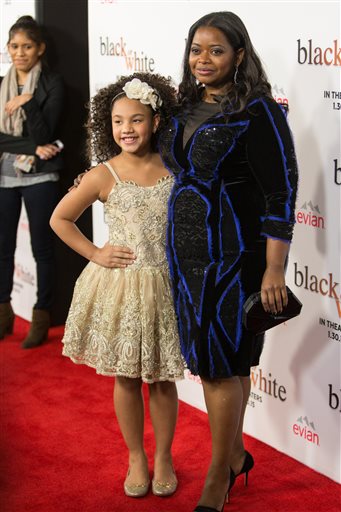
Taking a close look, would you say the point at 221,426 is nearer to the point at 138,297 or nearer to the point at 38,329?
the point at 138,297

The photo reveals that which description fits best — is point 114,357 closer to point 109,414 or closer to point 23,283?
point 109,414

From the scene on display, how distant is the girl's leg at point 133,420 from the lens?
3.05m

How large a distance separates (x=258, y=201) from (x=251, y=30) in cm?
91

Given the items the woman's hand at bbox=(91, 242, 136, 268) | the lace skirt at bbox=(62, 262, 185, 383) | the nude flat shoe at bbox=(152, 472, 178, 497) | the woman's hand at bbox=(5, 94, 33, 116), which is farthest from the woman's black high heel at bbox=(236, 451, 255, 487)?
the woman's hand at bbox=(5, 94, 33, 116)

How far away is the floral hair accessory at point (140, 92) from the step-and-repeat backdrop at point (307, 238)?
0.60 m

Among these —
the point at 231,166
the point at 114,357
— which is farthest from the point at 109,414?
the point at 231,166

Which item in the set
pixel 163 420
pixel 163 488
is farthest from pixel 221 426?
pixel 163 488

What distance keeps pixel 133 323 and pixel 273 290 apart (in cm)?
50

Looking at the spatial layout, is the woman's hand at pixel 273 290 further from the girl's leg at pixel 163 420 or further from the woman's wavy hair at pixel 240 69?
the girl's leg at pixel 163 420

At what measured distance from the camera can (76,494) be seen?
3.16 m

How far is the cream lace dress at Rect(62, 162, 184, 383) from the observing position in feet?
9.44

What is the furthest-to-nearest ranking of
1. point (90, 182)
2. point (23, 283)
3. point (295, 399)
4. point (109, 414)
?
point (23, 283), point (109, 414), point (295, 399), point (90, 182)

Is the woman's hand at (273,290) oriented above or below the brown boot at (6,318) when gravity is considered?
above

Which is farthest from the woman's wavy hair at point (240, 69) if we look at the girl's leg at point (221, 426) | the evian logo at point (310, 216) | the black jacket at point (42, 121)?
the black jacket at point (42, 121)
